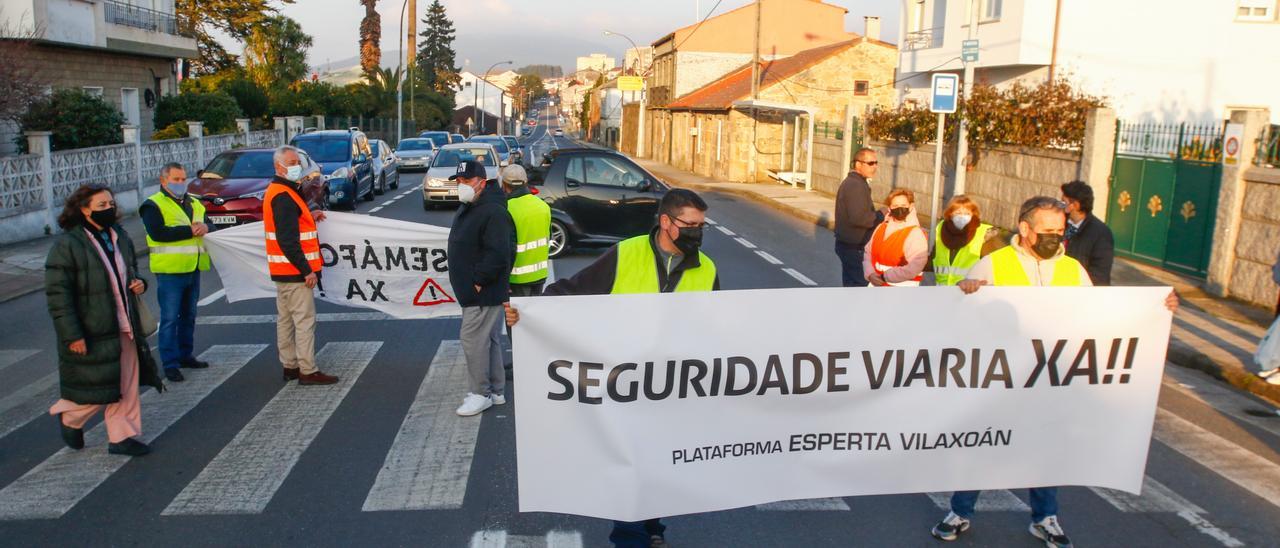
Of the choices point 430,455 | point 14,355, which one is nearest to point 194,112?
point 14,355

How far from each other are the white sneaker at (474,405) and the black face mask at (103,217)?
253cm

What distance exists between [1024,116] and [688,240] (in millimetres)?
15535

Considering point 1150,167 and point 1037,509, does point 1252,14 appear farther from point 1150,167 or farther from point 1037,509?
point 1037,509

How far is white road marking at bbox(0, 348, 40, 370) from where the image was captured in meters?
8.96

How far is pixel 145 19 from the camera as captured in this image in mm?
31094

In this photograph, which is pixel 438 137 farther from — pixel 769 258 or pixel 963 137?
pixel 769 258

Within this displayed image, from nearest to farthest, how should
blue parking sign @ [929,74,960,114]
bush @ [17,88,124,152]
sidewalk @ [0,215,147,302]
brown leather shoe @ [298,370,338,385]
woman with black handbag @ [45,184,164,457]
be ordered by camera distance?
woman with black handbag @ [45,184,164,457]
brown leather shoe @ [298,370,338,385]
sidewalk @ [0,215,147,302]
blue parking sign @ [929,74,960,114]
bush @ [17,88,124,152]

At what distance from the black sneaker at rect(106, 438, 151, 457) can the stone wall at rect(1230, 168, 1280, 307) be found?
463 inches

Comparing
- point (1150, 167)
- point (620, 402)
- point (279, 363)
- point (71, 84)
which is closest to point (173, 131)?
point (71, 84)

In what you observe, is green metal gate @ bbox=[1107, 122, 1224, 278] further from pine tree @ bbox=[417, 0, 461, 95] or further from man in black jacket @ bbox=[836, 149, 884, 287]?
pine tree @ bbox=[417, 0, 461, 95]

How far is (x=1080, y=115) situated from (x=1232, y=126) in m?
4.41

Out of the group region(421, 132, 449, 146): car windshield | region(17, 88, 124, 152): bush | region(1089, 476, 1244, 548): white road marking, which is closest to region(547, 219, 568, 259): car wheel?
region(1089, 476, 1244, 548): white road marking

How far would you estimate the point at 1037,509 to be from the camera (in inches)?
200

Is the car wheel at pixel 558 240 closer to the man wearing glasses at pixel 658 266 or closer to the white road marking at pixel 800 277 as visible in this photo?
the white road marking at pixel 800 277
